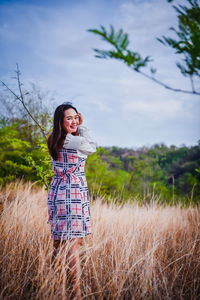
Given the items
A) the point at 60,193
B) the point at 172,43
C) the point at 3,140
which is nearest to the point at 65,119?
the point at 60,193

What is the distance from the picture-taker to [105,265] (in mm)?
1939

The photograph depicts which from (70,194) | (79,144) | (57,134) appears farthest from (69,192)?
(57,134)

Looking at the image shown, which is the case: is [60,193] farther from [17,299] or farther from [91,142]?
[17,299]

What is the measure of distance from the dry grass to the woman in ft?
0.51

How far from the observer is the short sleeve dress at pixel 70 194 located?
5.67 ft

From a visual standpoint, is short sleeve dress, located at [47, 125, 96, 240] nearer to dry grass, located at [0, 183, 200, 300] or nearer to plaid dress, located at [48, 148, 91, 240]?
plaid dress, located at [48, 148, 91, 240]


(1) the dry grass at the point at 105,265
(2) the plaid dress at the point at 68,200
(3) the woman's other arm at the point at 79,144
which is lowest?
(1) the dry grass at the point at 105,265

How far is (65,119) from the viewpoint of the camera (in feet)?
6.61

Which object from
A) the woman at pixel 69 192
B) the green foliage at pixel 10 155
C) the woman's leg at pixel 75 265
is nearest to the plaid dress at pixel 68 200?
the woman at pixel 69 192

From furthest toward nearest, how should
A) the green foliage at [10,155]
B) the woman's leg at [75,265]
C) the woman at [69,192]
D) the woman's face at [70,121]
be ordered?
the green foliage at [10,155], the woman's face at [70,121], the woman at [69,192], the woman's leg at [75,265]

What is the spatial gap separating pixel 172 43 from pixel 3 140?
573 centimetres

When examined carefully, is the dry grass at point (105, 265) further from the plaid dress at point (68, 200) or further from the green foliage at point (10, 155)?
the green foliage at point (10, 155)

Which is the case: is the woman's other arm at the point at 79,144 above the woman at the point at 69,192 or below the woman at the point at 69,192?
above

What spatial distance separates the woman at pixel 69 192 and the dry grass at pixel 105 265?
0.16 meters
